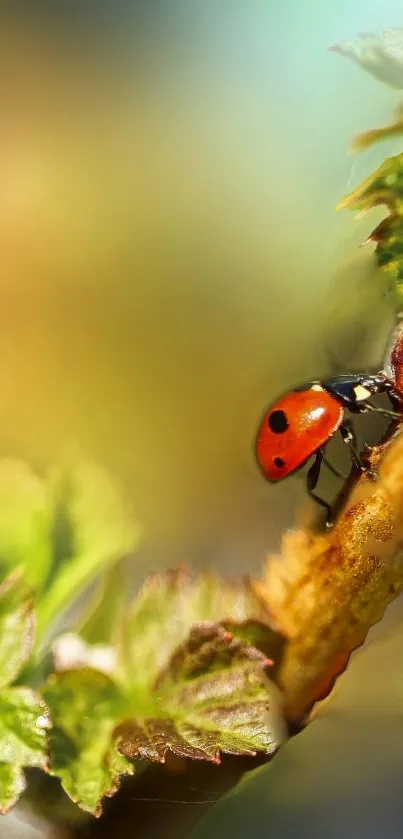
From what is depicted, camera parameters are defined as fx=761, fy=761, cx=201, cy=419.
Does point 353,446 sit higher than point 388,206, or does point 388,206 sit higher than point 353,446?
point 388,206

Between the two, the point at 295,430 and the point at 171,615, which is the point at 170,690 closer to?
the point at 171,615

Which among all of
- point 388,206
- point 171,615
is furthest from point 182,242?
point 171,615

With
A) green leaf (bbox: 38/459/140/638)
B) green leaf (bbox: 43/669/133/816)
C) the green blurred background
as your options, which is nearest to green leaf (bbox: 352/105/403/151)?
the green blurred background

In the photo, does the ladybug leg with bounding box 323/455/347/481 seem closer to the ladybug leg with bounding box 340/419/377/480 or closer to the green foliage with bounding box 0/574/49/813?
the ladybug leg with bounding box 340/419/377/480

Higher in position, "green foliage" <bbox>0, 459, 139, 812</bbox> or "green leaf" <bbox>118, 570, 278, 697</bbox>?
"green foliage" <bbox>0, 459, 139, 812</bbox>

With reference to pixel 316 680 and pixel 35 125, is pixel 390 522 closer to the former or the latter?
pixel 316 680

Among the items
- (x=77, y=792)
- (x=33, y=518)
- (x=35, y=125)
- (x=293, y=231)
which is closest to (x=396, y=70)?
(x=293, y=231)

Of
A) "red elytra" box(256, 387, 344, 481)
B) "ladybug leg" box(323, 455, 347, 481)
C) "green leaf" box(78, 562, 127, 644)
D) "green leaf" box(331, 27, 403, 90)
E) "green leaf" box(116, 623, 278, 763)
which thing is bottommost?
"green leaf" box(116, 623, 278, 763)
